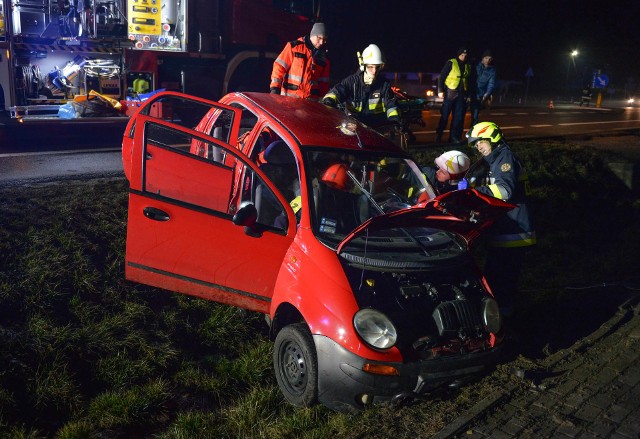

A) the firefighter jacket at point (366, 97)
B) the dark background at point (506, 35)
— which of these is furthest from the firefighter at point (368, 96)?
the dark background at point (506, 35)

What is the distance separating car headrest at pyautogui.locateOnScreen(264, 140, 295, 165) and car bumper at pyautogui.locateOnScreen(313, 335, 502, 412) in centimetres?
155

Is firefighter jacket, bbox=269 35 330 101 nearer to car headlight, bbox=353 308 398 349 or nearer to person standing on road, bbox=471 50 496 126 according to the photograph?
car headlight, bbox=353 308 398 349

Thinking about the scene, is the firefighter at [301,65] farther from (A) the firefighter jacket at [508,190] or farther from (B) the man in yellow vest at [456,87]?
(B) the man in yellow vest at [456,87]

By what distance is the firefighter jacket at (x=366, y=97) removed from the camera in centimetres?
710

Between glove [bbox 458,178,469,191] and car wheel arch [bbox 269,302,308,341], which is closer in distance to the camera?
car wheel arch [bbox 269,302,308,341]

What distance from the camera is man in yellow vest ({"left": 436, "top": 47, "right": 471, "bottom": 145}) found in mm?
11414

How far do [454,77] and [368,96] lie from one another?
15.9ft

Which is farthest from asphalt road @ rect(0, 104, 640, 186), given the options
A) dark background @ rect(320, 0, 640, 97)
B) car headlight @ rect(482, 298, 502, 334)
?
dark background @ rect(320, 0, 640, 97)

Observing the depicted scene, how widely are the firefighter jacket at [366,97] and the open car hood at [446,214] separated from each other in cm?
312

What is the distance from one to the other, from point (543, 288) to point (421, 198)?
96.3 inches

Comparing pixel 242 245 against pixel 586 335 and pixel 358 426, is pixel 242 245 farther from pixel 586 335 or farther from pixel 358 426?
pixel 586 335

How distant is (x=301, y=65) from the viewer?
7.46 m

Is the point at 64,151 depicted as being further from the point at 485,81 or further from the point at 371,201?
the point at 485,81

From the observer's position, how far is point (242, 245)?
4.34 meters
